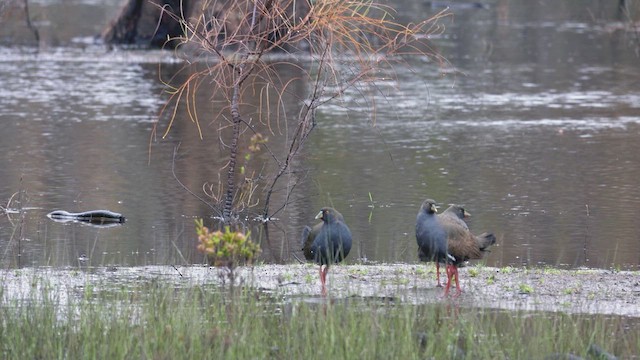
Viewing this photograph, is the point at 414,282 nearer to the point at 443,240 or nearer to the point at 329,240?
the point at 443,240

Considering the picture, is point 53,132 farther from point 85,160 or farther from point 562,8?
point 562,8

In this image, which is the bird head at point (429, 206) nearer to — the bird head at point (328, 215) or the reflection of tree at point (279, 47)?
the bird head at point (328, 215)

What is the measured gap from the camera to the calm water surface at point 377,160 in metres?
13.5

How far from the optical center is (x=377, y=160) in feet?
62.7

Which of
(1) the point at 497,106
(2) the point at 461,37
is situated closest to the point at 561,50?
(2) the point at 461,37

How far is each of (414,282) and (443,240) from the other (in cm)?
66

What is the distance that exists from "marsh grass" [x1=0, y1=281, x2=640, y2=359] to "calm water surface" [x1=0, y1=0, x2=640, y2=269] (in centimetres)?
283

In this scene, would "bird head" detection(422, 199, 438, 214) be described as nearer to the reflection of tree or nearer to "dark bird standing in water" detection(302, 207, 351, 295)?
"dark bird standing in water" detection(302, 207, 351, 295)

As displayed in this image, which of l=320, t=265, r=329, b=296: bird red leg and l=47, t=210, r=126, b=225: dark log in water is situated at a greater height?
l=320, t=265, r=329, b=296: bird red leg

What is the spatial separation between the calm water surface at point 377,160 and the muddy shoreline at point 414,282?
0.46 m

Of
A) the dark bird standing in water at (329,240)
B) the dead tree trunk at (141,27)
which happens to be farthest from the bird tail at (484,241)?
the dead tree trunk at (141,27)

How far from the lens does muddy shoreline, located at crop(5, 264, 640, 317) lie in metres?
9.87

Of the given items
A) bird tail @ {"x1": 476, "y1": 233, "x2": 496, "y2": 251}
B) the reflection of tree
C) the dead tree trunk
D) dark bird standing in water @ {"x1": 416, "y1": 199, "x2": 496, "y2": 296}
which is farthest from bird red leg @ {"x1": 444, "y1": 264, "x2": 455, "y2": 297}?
the dead tree trunk

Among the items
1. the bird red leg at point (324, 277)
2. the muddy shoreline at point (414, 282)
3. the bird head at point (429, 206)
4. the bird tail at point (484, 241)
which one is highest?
the bird head at point (429, 206)
